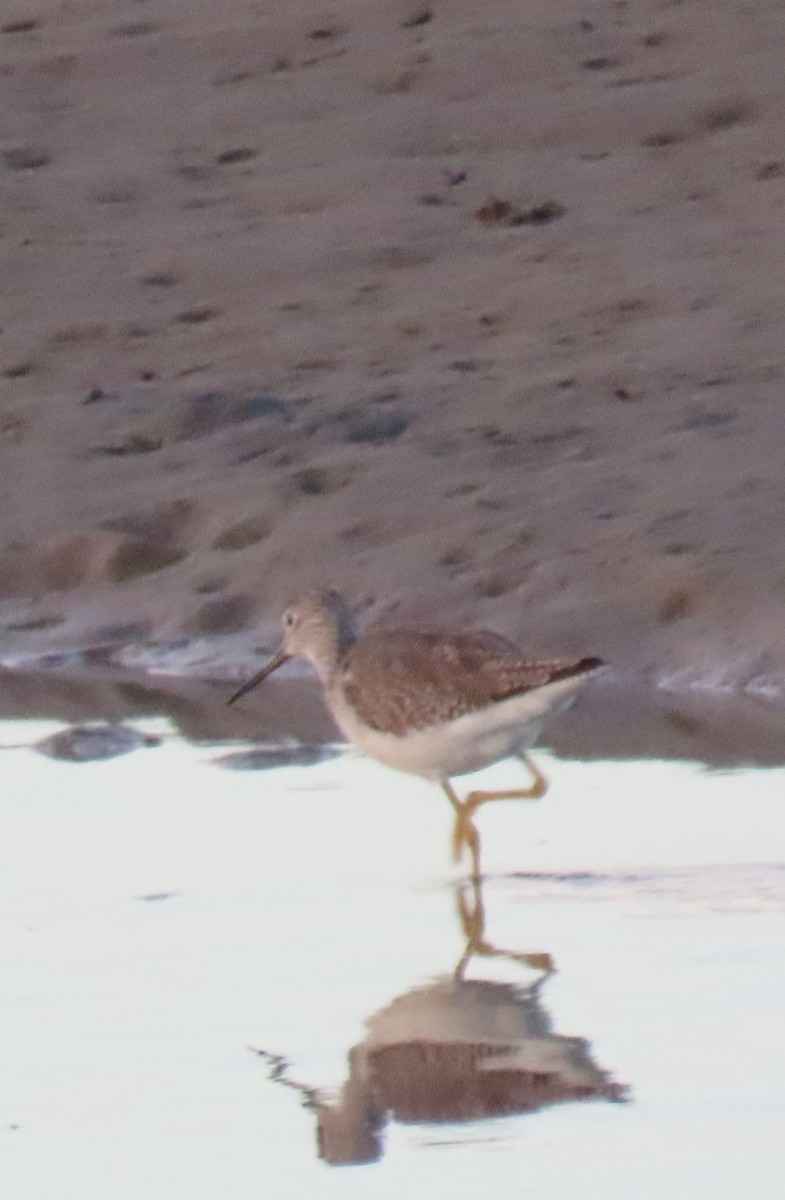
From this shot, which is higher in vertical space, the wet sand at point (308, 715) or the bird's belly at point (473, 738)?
the bird's belly at point (473, 738)

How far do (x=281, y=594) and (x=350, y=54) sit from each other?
4.81 meters

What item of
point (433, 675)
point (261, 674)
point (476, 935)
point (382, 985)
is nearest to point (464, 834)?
point (433, 675)

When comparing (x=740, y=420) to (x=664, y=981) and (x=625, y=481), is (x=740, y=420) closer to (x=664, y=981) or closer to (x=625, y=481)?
(x=625, y=481)

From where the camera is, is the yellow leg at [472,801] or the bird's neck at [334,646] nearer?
the yellow leg at [472,801]

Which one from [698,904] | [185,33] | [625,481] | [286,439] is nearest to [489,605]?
[625,481]

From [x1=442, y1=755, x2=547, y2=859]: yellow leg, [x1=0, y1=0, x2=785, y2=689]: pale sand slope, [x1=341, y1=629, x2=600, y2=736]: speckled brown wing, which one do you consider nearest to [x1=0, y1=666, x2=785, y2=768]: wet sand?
[x1=0, y1=0, x2=785, y2=689]: pale sand slope

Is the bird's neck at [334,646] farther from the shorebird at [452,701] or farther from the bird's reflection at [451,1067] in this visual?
the bird's reflection at [451,1067]

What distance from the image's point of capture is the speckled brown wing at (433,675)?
7.06 metres

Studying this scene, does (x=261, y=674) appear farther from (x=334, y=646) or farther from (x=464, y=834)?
(x=464, y=834)

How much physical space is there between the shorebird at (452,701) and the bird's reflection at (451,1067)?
44.8 inches

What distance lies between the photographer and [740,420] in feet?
32.3

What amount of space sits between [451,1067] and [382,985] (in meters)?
0.50

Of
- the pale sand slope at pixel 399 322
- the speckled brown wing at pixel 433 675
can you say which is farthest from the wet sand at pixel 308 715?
the speckled brown wing at pixel 433 675

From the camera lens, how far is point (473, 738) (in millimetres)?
7125
